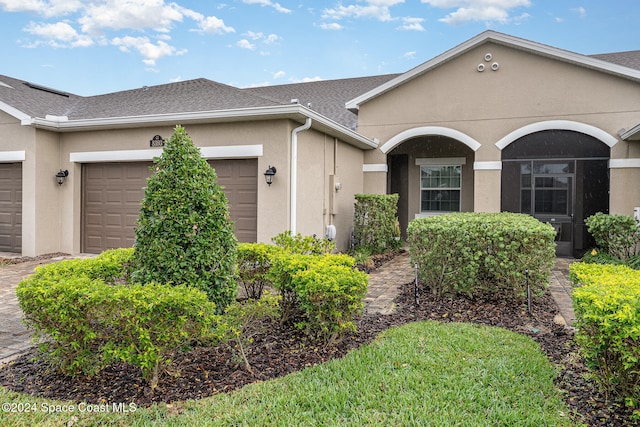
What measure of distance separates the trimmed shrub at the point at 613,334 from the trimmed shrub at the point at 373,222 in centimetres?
748

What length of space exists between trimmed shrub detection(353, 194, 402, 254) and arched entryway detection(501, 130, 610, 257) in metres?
3.18

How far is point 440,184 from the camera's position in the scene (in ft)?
45.9

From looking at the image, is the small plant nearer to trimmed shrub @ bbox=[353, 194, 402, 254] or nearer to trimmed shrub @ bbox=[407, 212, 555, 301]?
Answer: trimmed shrub @ bbox=[407, 212, 555, 301]

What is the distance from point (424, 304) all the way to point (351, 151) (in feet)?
21.6

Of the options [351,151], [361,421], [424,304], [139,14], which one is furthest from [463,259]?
[139,14]

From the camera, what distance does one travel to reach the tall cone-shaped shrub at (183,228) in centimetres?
399

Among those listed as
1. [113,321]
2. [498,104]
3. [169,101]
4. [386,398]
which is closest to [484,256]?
[386,398]

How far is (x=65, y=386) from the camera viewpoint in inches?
133

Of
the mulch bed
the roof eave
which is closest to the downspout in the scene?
the roof eave

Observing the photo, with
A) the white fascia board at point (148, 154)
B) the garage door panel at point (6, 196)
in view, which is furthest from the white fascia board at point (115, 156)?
the garage door panel at point (6, 196)

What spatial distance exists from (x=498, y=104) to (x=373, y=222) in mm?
4598

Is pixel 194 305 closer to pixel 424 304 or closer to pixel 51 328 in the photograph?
pixel 51 328

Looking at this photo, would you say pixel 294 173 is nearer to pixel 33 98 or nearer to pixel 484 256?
pixel 484 256

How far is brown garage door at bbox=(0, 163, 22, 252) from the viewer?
413 inches
